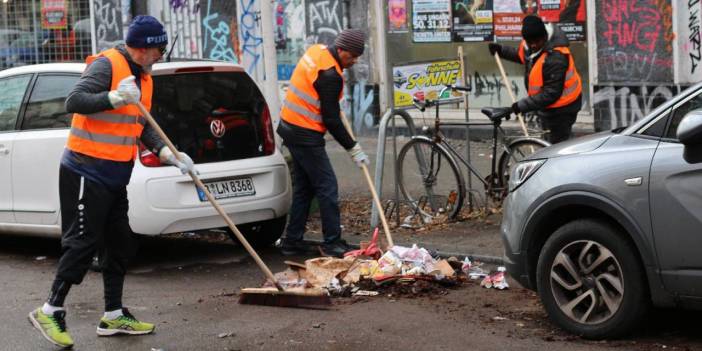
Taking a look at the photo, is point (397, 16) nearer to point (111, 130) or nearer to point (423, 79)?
point (423, 79)

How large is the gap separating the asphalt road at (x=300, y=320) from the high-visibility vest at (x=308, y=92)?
1.21 metres

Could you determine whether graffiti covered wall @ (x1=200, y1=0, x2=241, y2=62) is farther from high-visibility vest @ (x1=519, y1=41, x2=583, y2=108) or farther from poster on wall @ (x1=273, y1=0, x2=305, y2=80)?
high-visibility vest @ (x1=519, y1=41, x2=583, y2=108)

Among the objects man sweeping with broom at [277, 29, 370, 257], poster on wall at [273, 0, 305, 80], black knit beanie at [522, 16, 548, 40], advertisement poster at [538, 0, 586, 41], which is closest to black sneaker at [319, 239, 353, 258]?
man sweeping with broom at [277, 29, 370, 257]

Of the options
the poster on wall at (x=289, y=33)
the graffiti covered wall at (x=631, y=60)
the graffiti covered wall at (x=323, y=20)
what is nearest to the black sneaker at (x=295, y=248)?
the graffiti covered wall at (x=631, y=60)

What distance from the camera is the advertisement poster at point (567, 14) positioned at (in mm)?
13414

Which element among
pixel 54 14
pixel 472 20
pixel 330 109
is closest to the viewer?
pixel 330 109

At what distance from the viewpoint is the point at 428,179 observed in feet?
33.1

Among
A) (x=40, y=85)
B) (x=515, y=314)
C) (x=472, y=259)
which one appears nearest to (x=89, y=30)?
(x=40, y=85)

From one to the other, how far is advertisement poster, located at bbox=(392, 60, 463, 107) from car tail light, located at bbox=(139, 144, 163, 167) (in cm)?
234

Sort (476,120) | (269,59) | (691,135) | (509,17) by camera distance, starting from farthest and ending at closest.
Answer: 1. (509,17)
2. (476,120)
3. (269,59)
4. (691,135)

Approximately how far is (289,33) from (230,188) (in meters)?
8.10

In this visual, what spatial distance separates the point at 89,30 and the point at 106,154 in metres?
14.8

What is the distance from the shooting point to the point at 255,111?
930 centimetres

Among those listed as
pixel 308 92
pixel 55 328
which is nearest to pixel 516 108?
pixel 308 92
